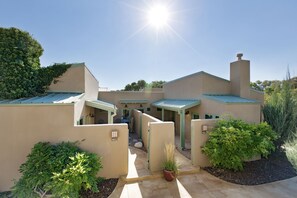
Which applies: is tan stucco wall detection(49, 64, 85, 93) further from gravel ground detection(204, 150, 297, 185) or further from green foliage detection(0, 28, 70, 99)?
gravel ground detection(204, 150, 297, 185)

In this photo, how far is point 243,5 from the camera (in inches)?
325

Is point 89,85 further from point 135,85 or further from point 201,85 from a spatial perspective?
point 135,85

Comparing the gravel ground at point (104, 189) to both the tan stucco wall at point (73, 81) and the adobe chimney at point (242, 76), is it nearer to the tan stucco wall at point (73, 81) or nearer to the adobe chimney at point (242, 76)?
the tan stucco wall at point (73, 81)

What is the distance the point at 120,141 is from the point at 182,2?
345 inches

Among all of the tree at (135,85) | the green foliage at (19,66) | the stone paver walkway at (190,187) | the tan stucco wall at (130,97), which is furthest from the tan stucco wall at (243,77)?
the tree at (135,85)

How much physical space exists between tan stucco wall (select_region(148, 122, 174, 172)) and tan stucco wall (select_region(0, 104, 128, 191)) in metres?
1.32

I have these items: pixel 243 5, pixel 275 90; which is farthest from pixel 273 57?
pixel 243 5

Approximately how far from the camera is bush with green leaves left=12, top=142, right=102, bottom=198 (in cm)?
433

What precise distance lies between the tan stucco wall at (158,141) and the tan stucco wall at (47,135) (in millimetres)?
1319

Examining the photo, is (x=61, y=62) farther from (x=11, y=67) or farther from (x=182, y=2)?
(x=182, y=2)

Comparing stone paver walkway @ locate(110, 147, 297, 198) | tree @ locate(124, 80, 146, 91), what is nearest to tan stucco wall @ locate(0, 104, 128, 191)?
stone paver walkway @ locate(110, 147, 297, 198)

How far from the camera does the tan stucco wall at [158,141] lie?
7.02 m

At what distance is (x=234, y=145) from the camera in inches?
261

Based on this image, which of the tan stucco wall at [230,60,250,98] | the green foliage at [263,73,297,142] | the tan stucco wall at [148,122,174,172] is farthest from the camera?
the tan stucco wall at [230,60,250,98]
